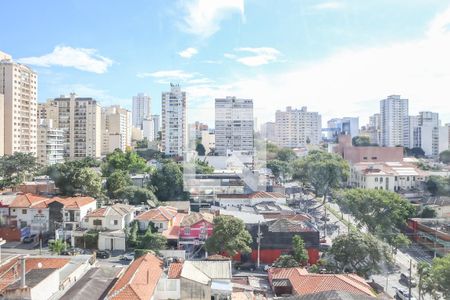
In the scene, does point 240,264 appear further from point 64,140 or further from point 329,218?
point 64,140

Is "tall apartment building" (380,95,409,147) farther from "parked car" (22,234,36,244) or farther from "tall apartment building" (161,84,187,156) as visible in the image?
"parked car" (22,234,36,244)

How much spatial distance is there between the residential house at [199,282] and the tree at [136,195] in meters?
8.51

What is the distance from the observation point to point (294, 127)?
48438 millimetres

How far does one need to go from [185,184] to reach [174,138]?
1670 cm

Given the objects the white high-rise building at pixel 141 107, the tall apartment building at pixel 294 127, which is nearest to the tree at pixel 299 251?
the tall apartment building at pixel 294 127

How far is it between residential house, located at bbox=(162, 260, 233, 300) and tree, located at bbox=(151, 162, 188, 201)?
10.3m

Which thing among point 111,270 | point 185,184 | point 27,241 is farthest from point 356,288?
point 185,184

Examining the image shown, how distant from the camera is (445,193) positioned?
21.9m

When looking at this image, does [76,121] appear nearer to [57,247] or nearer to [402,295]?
[57,247]

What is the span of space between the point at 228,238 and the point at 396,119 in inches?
1597

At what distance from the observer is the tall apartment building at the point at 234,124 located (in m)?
36.1

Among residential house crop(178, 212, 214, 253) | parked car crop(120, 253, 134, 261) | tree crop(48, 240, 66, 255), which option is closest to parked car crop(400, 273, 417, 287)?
residential house crop(178, 212, 214, 253)

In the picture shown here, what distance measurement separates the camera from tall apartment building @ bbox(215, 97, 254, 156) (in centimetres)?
3609

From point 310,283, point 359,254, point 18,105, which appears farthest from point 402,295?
point 18,105
